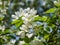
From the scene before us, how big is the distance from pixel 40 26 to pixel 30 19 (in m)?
0.06

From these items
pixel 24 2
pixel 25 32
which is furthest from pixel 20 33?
pixel 24 2

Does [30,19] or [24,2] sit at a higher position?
[30,19]

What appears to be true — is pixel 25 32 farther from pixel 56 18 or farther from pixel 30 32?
pixel 56 18

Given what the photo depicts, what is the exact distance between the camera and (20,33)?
937 millimetres

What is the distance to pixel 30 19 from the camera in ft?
3.01

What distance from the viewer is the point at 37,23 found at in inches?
38.1

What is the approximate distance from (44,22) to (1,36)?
0.20 metres

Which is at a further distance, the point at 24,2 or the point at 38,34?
the point at 24,2

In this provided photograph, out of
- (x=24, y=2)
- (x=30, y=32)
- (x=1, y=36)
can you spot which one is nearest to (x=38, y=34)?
(x=30, y=32)

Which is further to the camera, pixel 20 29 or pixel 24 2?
pixel 24 2

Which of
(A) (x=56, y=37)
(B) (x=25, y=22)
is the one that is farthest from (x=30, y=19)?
(A) (x=56, y=37)

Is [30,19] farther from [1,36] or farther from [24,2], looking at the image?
[24,2]

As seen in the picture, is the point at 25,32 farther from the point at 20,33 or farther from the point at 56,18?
the point at 56,18

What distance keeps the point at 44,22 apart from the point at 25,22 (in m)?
0.09
